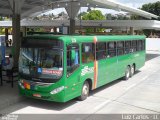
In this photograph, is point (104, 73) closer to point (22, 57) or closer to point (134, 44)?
point (22, 57)

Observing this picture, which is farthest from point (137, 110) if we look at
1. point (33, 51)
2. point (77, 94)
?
point (33, 51)

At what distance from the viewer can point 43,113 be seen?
10188mm

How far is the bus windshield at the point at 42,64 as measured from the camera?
10406 mm

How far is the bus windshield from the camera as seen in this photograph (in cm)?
1041

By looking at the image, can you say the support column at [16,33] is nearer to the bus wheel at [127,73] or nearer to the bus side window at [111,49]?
the bus wheel at [127,73]

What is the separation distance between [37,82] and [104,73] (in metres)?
3.99

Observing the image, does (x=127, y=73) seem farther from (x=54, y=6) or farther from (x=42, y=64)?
(x=54, y=6)

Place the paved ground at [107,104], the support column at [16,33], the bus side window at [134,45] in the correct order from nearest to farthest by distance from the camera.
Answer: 1. the paved ground at [107,104]
2. the bus side window at [134,45]
3. the support column at [16,33]

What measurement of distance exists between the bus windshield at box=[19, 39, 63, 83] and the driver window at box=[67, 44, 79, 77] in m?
0.35

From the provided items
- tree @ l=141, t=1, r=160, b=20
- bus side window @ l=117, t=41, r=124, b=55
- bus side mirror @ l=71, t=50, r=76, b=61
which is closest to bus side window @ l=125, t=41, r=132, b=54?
bus side window @ l=117, t=41, r=124, b=55

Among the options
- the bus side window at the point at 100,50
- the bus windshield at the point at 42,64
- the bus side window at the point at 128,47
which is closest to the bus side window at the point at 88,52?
the bus side window at the point at 100,50

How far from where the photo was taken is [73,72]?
10.9 metres

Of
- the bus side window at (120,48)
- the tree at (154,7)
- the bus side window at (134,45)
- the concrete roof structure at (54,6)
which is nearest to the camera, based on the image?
the bus side window at (120,48)

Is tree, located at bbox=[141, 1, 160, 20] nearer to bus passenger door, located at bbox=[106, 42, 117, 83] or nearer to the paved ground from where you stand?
bus passenger door, located at bbox=[106, 42, 117, 83]
